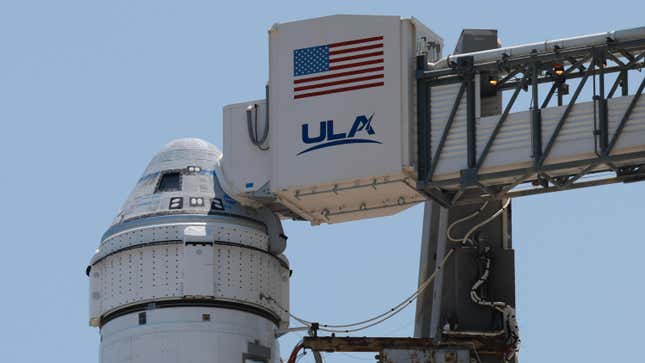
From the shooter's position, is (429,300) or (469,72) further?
(429,300)

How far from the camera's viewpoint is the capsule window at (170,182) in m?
64.8

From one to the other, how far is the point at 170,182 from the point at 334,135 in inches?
242

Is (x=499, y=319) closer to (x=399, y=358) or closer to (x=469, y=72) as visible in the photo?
(x=399, y=358)

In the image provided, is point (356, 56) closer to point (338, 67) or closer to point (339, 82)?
point (338, 67)

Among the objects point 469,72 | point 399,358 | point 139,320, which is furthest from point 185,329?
point 469,72

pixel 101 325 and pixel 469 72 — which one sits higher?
pixel 469 72

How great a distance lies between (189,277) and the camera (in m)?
62.6

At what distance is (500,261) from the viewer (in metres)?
64.9

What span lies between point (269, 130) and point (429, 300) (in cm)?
723

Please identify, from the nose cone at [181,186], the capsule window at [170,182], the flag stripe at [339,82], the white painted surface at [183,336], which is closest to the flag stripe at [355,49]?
the flag stripe at [339,82]

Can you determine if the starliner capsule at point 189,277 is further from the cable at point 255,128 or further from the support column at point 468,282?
the support column at point 468,282

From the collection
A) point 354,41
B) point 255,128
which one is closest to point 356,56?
point 354,41

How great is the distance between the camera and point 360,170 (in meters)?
60.5

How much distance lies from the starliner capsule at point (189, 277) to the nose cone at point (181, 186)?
0.09 ft
